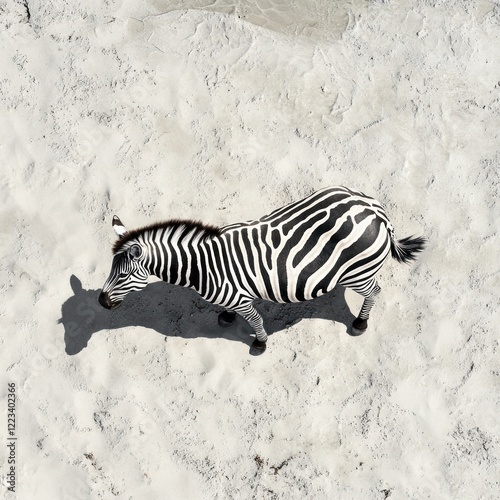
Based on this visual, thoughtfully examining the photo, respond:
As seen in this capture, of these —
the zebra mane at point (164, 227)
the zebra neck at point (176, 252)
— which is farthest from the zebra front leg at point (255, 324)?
the zebra mane at point (164, 227)

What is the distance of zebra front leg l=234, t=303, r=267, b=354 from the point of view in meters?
5.27

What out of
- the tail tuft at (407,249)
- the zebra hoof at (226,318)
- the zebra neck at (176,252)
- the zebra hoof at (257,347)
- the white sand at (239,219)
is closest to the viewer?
the zebra neck at (176,252)

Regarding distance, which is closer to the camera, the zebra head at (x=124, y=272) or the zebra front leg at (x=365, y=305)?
the zebra head at (x=124, y=272)

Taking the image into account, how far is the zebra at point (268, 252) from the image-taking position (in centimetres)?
482

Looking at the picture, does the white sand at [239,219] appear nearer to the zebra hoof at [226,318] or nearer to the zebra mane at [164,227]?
the zebra hoof at [226,318]

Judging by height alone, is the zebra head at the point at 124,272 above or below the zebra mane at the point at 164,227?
below

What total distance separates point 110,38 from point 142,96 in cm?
99

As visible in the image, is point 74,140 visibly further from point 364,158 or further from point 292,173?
point 364,158

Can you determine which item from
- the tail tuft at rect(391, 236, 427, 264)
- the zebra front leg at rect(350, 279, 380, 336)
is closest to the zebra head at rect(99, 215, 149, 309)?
the zebra front leg at rect(350, 279, 380, 336)

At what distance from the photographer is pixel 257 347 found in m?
5.80

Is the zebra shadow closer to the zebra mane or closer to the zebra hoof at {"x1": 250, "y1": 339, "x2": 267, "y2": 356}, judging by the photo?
the zebra hoof at {"x1": 250, "y1": 339, "x2": 267, "y2": 356}

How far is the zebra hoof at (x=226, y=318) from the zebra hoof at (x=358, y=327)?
127 centimetres

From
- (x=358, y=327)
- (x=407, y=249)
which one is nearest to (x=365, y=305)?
(x=358, y=327)

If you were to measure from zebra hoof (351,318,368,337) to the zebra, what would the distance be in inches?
34.0
